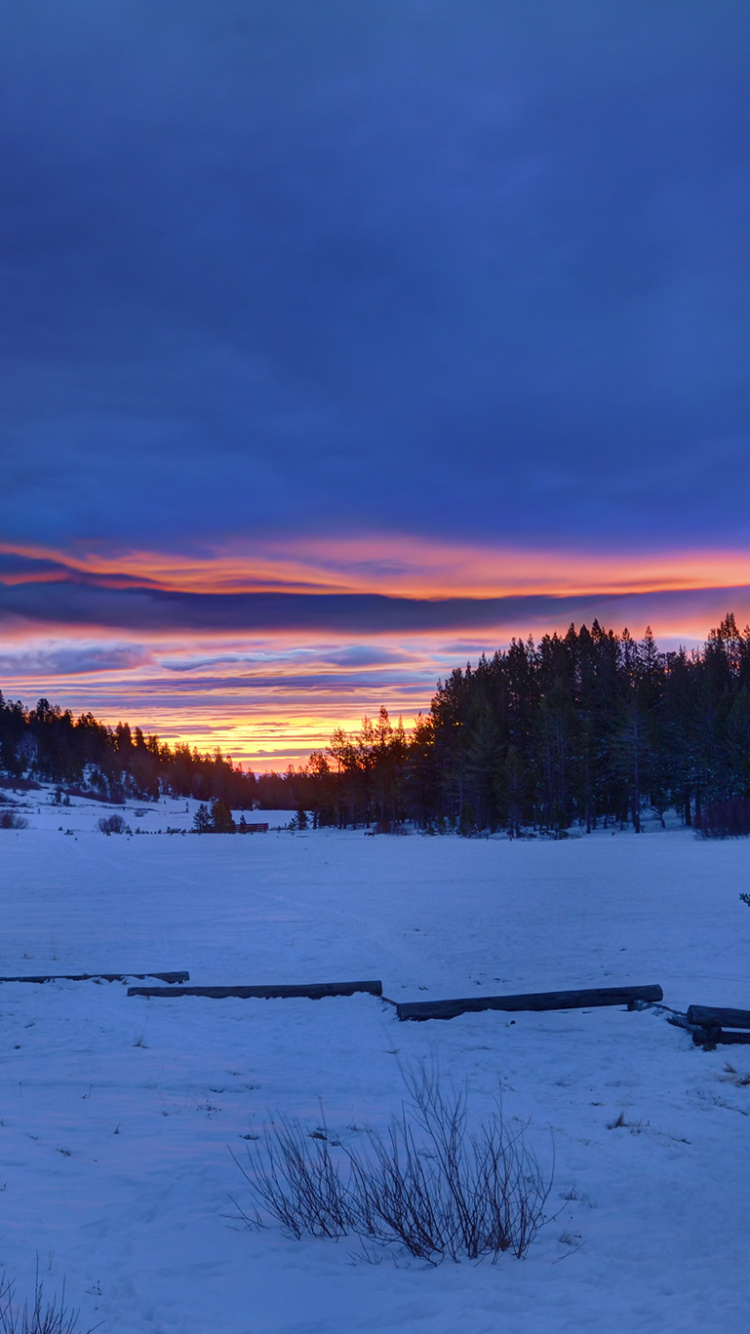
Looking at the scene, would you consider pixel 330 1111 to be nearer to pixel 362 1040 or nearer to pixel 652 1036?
pixel 362 1040

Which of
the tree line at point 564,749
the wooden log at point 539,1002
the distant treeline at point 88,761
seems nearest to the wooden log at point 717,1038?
the wooden log at point 539,1002

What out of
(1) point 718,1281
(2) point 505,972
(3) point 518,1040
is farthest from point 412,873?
(1) point 718,1281

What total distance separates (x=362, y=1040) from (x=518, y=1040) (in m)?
2.26

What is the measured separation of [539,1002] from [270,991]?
4.58 metres

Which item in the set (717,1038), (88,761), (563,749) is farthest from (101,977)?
(88,761)

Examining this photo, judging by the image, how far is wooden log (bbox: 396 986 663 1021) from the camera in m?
14.2

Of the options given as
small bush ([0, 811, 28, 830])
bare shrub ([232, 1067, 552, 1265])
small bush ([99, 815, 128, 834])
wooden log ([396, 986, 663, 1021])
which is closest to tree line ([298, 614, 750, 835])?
small bush ([99, 815, 128, 834])

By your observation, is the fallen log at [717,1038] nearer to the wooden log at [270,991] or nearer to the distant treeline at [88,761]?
the wooden log at [270,991]

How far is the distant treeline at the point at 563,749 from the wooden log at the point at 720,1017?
41.3 meters

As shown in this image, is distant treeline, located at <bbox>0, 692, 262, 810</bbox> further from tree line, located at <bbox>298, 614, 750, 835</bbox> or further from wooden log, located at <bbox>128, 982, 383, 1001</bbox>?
wooden log, located at <bbox>128, 982, 383, 1001</bbox>

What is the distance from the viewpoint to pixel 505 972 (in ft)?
59.9

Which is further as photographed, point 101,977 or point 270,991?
point 101,977

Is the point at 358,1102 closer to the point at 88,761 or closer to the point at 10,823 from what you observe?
the point at 10,823

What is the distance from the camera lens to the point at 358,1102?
9922 mm
